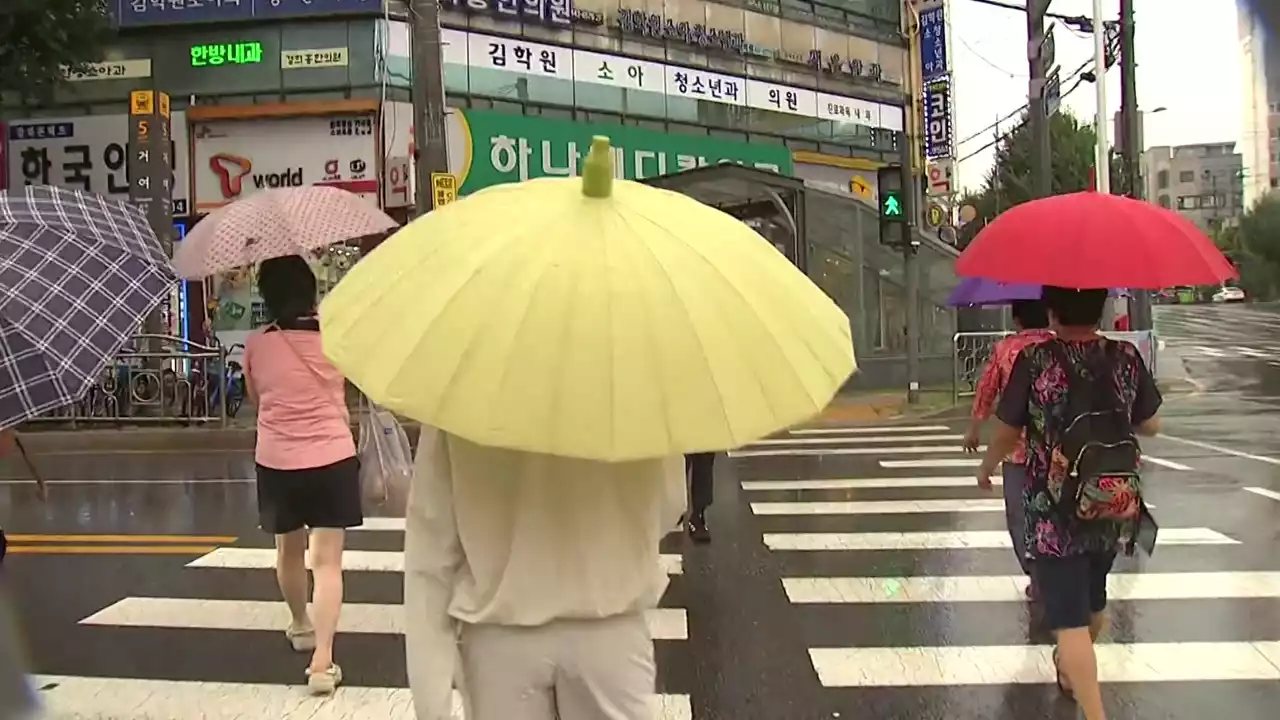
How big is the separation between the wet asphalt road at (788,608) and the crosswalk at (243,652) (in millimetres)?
17

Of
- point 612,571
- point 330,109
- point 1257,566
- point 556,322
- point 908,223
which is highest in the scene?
point 330,109

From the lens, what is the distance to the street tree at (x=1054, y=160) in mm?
48281

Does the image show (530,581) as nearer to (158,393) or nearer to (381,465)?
(381,465)

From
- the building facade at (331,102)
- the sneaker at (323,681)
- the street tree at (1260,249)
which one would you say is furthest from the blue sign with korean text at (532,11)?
the street tree at (1260,249)

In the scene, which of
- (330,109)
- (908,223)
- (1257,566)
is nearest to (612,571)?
(1257,566)

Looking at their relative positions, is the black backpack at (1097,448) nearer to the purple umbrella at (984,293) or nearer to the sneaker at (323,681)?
the purple umbrella at (984,293)

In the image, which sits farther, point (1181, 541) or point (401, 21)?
point (401, 21)

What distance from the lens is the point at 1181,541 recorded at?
7.93 meters

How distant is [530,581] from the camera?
244 centimetres

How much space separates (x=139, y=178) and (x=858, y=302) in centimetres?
1229

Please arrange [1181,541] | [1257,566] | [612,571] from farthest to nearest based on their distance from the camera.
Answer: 1. [1181,541]
2. [1257,566]
3. [612,571]

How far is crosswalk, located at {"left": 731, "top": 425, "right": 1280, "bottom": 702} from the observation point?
5258 mm

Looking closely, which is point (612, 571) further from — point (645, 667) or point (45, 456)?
point (45, 456)

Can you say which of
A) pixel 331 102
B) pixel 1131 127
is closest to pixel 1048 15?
pixel 1131 127
